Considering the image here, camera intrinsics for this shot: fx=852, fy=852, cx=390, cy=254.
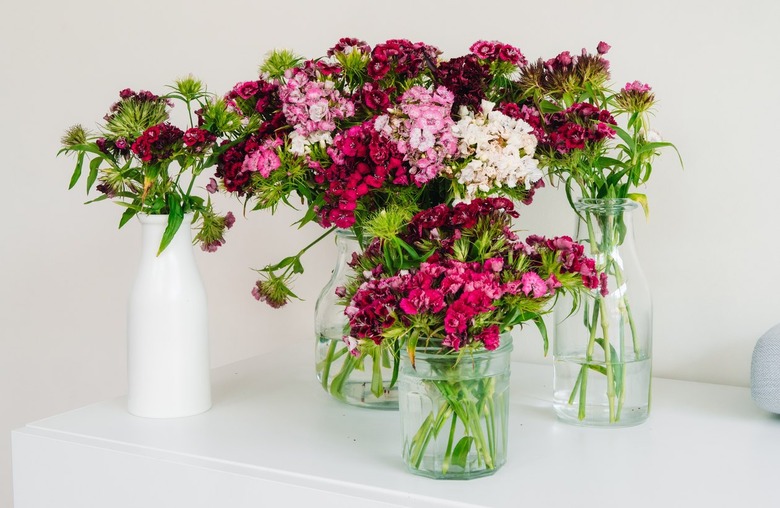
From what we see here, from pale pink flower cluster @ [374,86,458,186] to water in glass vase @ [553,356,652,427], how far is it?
30 centimetres

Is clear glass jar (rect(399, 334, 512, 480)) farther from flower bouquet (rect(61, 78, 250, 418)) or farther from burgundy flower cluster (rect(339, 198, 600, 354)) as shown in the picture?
flower bouquet (rect(61, 78, 250, 418))

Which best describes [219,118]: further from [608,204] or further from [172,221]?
[608,204]

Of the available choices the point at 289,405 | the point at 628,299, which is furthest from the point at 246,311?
the point at 628,299

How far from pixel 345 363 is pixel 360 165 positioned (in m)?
0.31

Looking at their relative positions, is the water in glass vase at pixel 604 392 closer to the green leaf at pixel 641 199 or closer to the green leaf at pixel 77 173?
the green leaf at pixel 641 199

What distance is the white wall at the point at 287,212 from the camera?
1160 mm

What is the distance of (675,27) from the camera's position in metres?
1.18

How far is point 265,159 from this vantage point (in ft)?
3.09

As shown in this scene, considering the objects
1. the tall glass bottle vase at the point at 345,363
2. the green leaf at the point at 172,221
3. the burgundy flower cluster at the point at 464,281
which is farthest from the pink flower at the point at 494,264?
the green leaf at the point at 172,221

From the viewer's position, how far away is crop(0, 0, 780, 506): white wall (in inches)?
45.7

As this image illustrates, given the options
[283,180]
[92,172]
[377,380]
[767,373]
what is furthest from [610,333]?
[92,172]

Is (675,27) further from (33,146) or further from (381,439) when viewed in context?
(33,146)

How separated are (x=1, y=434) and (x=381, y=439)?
4.20ft

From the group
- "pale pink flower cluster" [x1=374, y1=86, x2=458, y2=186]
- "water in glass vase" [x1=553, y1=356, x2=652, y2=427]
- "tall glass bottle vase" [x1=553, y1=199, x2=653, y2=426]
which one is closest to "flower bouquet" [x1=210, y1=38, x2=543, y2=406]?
"pale pink flower cluster" [x1=374, y1=86, x2=458, y2=186]
